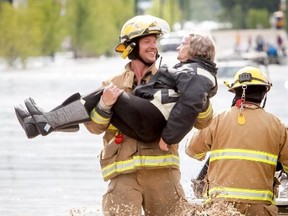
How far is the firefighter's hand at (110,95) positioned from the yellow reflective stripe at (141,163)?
413 mm

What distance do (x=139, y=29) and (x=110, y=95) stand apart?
535 millimetres

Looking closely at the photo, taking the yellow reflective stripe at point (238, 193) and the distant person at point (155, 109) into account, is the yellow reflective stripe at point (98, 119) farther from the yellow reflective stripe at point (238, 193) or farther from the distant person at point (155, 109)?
the yellow reflective stripe at point (238, 193)

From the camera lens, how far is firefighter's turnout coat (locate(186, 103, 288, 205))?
8.84 meters

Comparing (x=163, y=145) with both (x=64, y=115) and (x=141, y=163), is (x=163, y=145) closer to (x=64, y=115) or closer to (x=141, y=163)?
(x=141, y=163)

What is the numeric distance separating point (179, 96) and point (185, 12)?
18437cm

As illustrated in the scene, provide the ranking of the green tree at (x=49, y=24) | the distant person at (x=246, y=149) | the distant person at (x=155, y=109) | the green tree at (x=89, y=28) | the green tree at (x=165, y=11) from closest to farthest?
the distant person at (x=155, y=109)
the distant person at (x=246, y=149)
the green tree at (x=49, y=24)
the green tree at (x=89, y=28)
the green tree at (x=165, y=11)

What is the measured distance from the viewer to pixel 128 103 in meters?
8.42

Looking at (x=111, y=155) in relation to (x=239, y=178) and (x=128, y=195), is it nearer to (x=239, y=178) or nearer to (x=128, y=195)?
(x=128, y=195)

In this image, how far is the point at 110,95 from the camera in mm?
8359

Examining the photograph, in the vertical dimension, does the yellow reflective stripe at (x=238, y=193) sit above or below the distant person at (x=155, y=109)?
below

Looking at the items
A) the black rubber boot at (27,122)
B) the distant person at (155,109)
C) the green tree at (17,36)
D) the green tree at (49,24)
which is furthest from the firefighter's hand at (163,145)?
the green tree at (49,24)

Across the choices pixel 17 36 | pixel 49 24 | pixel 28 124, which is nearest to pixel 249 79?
pixel 28 124

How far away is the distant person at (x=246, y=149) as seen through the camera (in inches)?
348

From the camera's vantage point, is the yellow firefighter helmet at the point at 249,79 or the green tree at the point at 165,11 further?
the green tree at the point at 165,11
